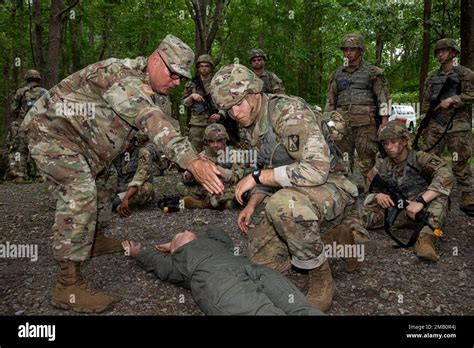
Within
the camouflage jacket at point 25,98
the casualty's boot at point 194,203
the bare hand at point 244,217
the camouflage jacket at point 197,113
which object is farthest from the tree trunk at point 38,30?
the bare hand at point 244,217

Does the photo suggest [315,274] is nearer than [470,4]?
Yes

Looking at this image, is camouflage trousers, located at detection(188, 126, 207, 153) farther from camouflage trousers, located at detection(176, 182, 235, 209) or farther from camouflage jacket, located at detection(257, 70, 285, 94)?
camouflage trousers, located at detection(176, 182, 235, 209)

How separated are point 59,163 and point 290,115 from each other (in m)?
1.89

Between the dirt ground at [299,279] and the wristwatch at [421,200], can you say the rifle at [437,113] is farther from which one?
the wristwatch at [421,200]

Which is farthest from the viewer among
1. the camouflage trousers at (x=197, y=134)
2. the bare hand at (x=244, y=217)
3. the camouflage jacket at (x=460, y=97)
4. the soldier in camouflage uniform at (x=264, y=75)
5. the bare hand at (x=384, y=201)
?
the camouflage trousers at (x=197, y=134)

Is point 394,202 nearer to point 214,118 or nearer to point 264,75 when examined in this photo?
point 214,118

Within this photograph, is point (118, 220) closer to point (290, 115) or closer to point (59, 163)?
point (59, 163)

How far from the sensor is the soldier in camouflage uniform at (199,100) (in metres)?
7.32

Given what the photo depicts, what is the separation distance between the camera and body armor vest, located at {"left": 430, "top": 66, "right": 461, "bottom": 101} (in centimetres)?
569

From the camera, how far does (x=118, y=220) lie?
5.28 meters

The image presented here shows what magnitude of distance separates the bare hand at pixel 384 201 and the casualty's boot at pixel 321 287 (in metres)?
1.68

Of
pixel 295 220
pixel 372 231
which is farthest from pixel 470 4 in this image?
pixel 295 220

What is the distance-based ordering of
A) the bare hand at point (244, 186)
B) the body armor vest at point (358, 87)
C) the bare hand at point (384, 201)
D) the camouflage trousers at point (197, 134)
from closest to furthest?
the bare hand at point (244, 186)
the bare hand at point (384, 201)
the body armor vest at point (358, 87)
the camouflage trousers at point (197, 134)

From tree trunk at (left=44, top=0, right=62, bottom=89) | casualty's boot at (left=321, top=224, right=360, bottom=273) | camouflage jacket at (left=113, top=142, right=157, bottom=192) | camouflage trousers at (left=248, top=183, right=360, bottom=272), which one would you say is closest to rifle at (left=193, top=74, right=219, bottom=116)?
camouflage jacket at (left=113, top=142, right=157, bottom=192)
